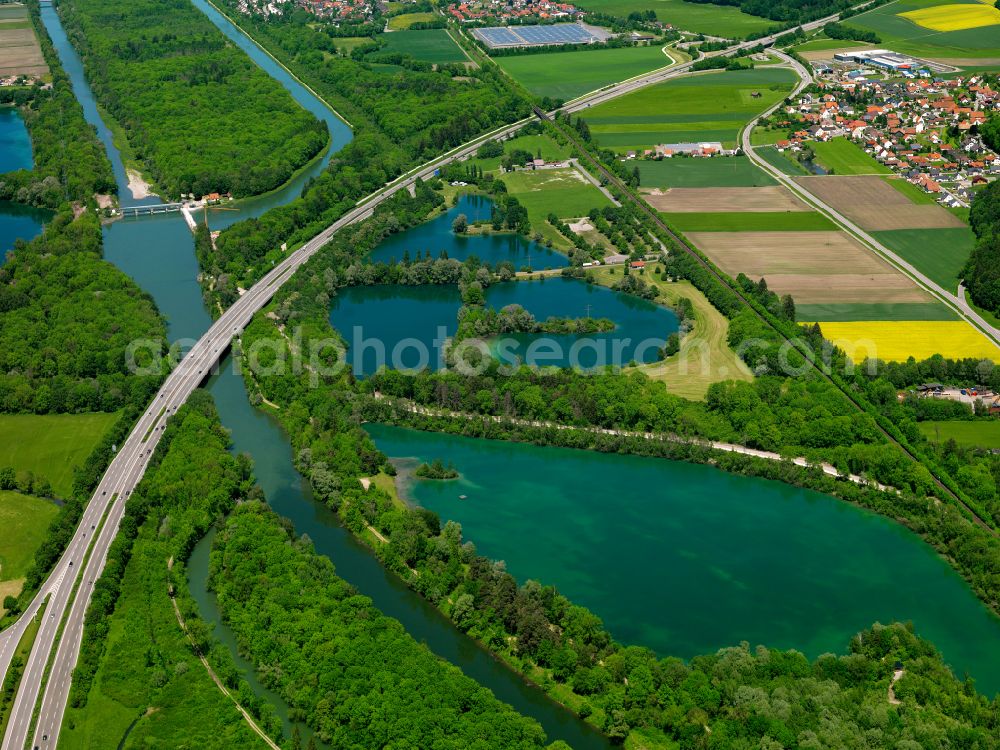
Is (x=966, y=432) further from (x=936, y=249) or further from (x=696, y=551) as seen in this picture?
(x=936, y=249)

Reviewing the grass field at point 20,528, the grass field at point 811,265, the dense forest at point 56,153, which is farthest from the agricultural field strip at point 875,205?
the dense forest at point 56,153

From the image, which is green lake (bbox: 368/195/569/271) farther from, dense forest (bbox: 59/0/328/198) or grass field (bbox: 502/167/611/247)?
dense forest (bbox: 59/0/328/198)

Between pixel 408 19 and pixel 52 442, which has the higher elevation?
pixel 408 19

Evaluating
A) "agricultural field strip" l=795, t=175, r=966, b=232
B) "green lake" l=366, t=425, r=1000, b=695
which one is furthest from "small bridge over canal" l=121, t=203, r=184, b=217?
"agricultural field strip" l=795, t=175, r=966, b=232

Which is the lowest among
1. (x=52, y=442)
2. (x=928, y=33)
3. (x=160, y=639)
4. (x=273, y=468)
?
(x=160, y=639)

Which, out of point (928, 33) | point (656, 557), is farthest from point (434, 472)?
point (928, 33)

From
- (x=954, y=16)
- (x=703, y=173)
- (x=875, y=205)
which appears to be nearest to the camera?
(x=875, y=205)

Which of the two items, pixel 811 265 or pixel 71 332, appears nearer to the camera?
pixel 71 332
